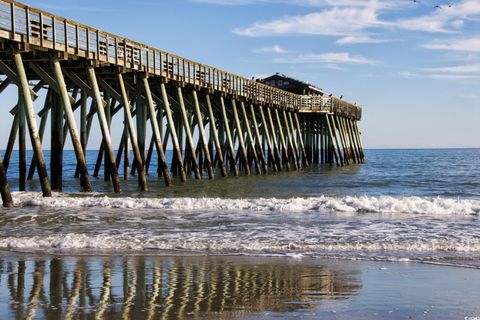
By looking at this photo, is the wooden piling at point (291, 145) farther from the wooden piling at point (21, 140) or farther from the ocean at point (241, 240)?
the ocean at point (241, 240)

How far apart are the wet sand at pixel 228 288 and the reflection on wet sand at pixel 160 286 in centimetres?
1

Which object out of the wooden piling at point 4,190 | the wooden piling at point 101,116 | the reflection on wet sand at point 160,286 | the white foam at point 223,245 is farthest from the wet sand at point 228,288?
the wooden piling at point 101,116

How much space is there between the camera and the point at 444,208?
56.5 feet

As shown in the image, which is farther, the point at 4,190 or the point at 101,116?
the point at 101,116

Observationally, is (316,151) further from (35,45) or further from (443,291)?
(443,291)

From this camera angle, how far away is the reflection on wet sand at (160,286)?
6555 millimetres

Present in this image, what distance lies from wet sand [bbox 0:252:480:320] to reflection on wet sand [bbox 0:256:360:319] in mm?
11

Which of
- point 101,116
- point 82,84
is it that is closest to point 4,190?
point 101,116

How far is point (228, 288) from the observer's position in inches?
300

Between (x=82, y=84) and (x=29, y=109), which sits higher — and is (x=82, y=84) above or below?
above

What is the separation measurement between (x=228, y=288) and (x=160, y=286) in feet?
2.54

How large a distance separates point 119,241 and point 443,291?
578 centimetres

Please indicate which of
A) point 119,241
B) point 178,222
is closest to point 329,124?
point 178,222

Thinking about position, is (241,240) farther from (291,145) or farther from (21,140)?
(291,145)
